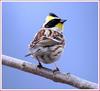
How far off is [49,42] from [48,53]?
0.15ft

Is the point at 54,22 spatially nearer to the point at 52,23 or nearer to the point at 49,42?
the point at 52,23

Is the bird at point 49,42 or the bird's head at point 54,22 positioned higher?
the bird's head at point 54,22

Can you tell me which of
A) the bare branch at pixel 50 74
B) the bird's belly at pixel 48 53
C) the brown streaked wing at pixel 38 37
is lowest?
the bare branch at pixel 50 74

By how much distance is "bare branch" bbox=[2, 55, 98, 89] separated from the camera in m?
1.59

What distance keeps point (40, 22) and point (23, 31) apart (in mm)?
87

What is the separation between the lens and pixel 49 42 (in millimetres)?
1575

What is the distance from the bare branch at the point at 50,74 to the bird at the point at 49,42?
0.03 metres

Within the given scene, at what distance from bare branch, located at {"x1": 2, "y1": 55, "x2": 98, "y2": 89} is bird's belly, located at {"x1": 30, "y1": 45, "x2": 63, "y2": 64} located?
5 centimetres

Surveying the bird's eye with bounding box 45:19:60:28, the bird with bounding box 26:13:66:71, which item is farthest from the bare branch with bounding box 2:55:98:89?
the bird's eye with bounding box 45:19:60:28

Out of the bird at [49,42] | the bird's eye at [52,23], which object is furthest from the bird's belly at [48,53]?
the bird's eye at [52,23]

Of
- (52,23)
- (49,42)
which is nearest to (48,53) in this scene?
(49,42)

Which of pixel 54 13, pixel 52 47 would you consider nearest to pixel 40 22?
pixel 54 13

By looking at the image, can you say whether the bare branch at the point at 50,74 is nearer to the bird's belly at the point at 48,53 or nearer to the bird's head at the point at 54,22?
the bird's belly at the point at 48,53

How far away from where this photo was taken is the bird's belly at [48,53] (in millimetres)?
1543
